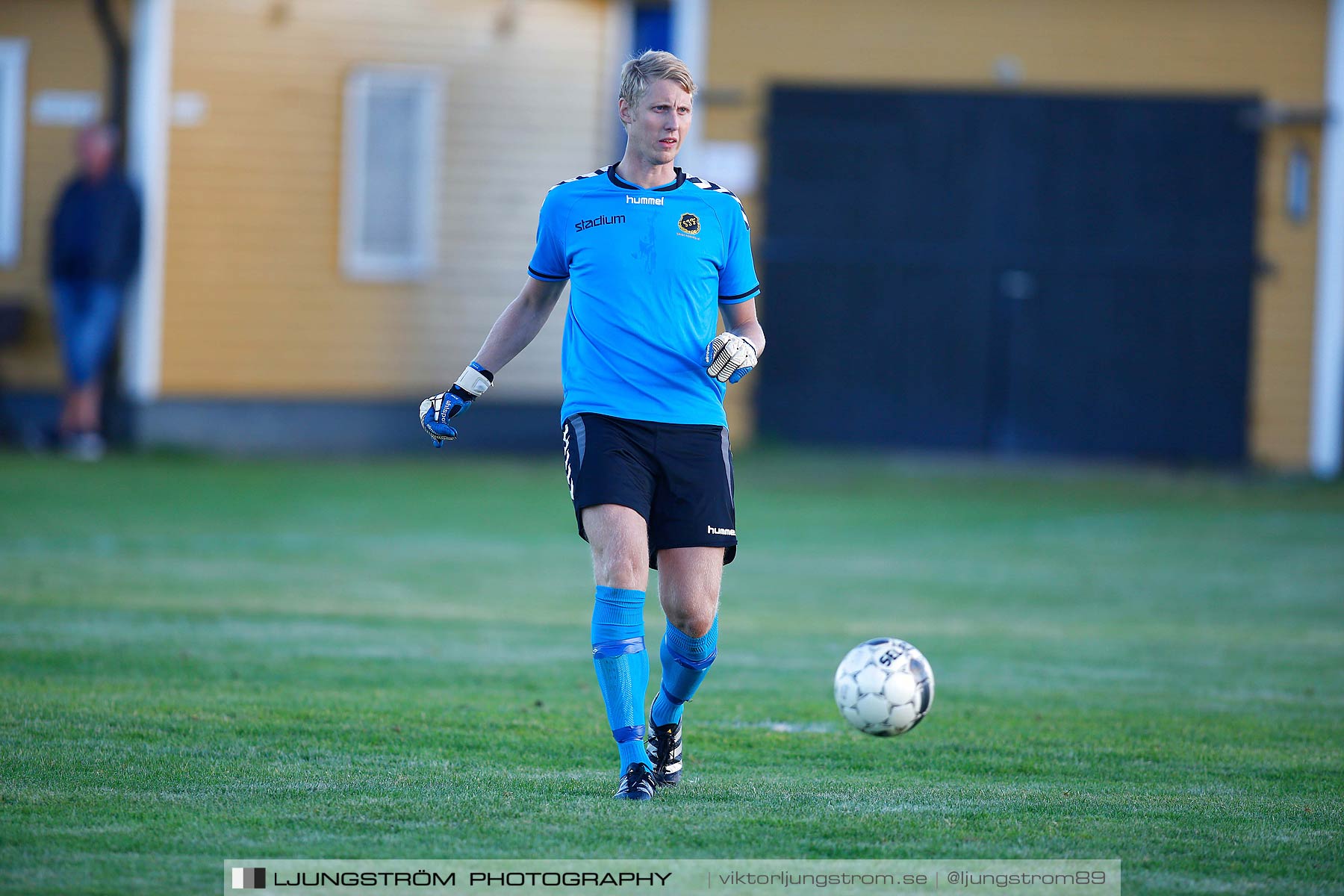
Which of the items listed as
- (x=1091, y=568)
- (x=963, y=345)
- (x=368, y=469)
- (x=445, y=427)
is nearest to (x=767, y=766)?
(x=445, y=427)

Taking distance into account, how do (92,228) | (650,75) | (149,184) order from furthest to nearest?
(149,184) < (92,228) < (650,75)

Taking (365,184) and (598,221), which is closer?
(598,221)

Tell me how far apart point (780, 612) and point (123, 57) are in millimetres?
10987

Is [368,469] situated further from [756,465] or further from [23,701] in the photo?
[23,701]

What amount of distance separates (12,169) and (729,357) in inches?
593

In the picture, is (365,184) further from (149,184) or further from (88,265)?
(88,265)

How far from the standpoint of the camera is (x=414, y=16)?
19.0m

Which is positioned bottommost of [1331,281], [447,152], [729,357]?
[729,357]

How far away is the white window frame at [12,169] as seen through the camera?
18.6 meters

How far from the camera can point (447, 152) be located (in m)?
19.2

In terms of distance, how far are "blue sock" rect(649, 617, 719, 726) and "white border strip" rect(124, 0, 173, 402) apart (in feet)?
44.8

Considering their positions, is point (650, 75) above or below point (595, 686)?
above

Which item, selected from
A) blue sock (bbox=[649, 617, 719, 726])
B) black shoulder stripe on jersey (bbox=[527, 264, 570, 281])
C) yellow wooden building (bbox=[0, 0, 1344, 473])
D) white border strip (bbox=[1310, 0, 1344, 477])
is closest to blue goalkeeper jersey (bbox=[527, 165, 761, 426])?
black shoulder stripe on jersey (bbox=[527, 264, 570, 281])

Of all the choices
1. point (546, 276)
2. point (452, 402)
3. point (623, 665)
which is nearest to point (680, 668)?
point (623, 665)
